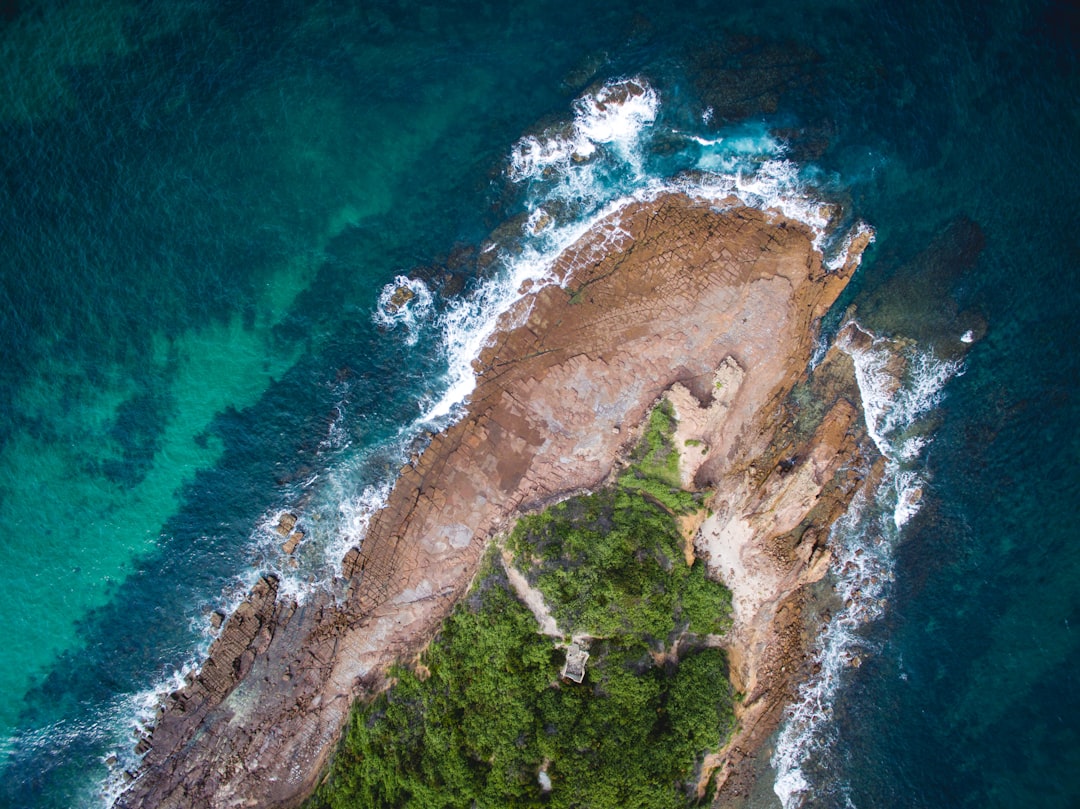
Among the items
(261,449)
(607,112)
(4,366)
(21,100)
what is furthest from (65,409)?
(607,112)

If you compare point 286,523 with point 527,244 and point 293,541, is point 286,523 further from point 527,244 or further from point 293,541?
point 527,244

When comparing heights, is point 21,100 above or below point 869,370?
above

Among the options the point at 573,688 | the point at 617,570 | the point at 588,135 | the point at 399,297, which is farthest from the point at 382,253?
the point at 573,688

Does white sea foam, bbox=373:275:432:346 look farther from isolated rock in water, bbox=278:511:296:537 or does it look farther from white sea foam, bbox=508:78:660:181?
isolated rock in water, bbox=278:511:296:537

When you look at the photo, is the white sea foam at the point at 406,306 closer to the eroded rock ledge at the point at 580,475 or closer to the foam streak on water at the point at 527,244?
the foam streak on water at the point at 527,244

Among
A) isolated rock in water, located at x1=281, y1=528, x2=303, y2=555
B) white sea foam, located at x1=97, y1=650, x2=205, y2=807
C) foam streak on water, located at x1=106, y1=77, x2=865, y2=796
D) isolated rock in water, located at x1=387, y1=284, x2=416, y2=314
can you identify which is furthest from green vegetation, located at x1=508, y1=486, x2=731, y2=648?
white sea foam, located at x1=97, y1=650, x2=205, y2=807

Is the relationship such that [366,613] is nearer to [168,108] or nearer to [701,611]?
[701,611]

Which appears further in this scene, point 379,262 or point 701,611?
point 379,262
